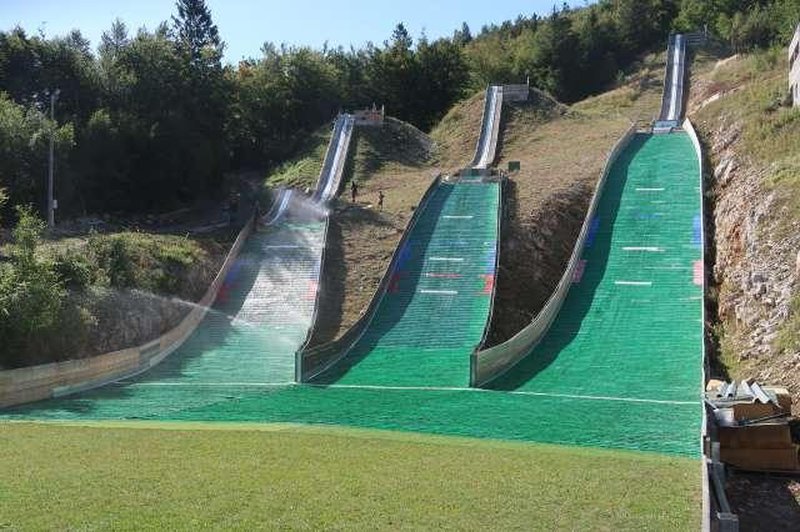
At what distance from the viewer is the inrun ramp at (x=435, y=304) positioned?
1866cm

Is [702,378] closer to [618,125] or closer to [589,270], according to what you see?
[589,270]

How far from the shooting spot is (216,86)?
37719mm

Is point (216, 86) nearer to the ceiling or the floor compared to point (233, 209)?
nearer to the ceiling

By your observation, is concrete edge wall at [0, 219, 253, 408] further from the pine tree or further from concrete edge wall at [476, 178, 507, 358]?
the pine tree

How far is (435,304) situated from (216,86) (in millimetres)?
20820

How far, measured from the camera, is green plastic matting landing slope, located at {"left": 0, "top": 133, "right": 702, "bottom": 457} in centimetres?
1373

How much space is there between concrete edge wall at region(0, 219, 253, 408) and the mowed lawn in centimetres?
510

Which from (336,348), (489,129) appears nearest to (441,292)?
(336,348)

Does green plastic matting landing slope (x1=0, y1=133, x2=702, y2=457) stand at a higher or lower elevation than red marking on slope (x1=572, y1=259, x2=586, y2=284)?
lower

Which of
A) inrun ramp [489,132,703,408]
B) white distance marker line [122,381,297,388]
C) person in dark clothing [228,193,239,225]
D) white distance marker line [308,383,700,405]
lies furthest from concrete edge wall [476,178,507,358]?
person in dark clothing [228,193,239,225]

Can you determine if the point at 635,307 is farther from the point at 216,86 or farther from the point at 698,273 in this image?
the point at 216,86

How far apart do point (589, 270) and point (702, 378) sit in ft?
21.4

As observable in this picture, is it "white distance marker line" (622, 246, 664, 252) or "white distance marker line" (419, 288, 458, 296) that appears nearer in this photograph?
"white distance marker line" (419, 288, 458, 296)

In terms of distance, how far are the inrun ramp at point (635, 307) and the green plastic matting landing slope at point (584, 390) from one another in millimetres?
40
